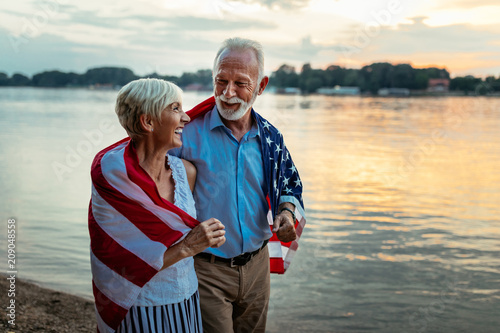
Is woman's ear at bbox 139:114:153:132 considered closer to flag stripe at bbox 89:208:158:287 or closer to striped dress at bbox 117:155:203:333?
striped dress at bbox 117:155:203:333

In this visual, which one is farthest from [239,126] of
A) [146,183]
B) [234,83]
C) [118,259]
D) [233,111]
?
[118,259]

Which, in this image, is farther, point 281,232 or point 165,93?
point 281,232

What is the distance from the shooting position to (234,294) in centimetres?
278

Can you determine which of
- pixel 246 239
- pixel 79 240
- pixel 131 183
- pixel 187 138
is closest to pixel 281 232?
pixel 246 239

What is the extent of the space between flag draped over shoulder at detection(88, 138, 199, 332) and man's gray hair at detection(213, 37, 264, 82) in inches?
36.3

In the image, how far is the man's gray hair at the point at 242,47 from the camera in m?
2.79

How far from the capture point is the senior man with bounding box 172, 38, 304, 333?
270 cm

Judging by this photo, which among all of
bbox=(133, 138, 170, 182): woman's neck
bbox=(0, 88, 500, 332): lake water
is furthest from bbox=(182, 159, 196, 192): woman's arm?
bbox=(0, 88, 500, 332): lake water

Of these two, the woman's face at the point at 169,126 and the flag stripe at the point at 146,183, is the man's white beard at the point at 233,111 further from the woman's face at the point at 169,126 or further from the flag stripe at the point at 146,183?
the flag stripe at the point at 146,183

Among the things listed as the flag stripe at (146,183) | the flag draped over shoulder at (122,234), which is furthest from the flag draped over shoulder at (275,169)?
the flag draped over shoulder at (122,234)

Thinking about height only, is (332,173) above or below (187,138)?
below

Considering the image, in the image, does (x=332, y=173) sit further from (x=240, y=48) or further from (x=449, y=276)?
(x=240, y=48)

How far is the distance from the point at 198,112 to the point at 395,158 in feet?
50.1

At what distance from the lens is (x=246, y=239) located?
8.96ft
